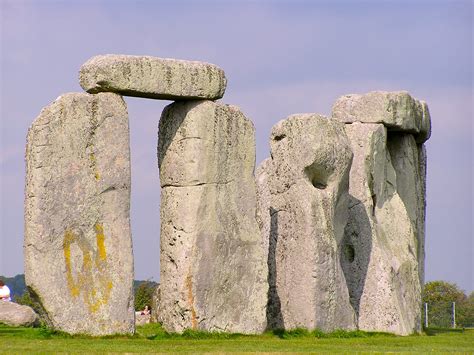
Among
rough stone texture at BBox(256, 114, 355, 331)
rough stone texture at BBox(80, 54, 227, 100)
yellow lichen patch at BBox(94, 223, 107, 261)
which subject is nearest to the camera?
rough stone texture at BBox(80, 54, 227, 100)

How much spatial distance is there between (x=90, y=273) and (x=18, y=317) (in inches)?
270

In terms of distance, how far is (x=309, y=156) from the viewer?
1148 inches

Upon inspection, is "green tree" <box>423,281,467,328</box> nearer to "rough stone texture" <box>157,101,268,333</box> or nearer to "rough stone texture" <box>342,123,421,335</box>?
"rough stone texture" <box>342,123,421,335</box>

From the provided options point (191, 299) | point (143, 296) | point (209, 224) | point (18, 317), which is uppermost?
point (209, 224)

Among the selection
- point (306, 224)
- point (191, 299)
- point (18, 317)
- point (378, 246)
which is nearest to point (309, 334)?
point (306, 224)

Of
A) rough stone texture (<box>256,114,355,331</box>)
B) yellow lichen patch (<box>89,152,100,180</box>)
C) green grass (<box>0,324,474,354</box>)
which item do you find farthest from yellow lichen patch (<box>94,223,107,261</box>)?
rough stone texture (<box>256,114,355,331</box>)

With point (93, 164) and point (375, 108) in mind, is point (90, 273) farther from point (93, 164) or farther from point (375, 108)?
point (375, 108)

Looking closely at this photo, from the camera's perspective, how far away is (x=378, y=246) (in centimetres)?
3155

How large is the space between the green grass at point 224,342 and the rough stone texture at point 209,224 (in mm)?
504

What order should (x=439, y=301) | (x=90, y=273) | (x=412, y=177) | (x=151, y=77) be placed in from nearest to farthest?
(x=90, y=273)
(x=151, y=77)
(x=412, y=177)
(x=439, y=301)

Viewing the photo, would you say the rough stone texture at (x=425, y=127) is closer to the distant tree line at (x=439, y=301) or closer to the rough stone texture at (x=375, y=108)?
the rough stone texture at (x=375, y=108)

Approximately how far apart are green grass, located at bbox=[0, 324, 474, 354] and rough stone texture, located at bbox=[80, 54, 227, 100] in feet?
14.5

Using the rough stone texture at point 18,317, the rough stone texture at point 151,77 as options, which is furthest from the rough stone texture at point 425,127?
the rough stone texture at point 18,317

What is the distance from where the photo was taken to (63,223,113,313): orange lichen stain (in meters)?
25.9
